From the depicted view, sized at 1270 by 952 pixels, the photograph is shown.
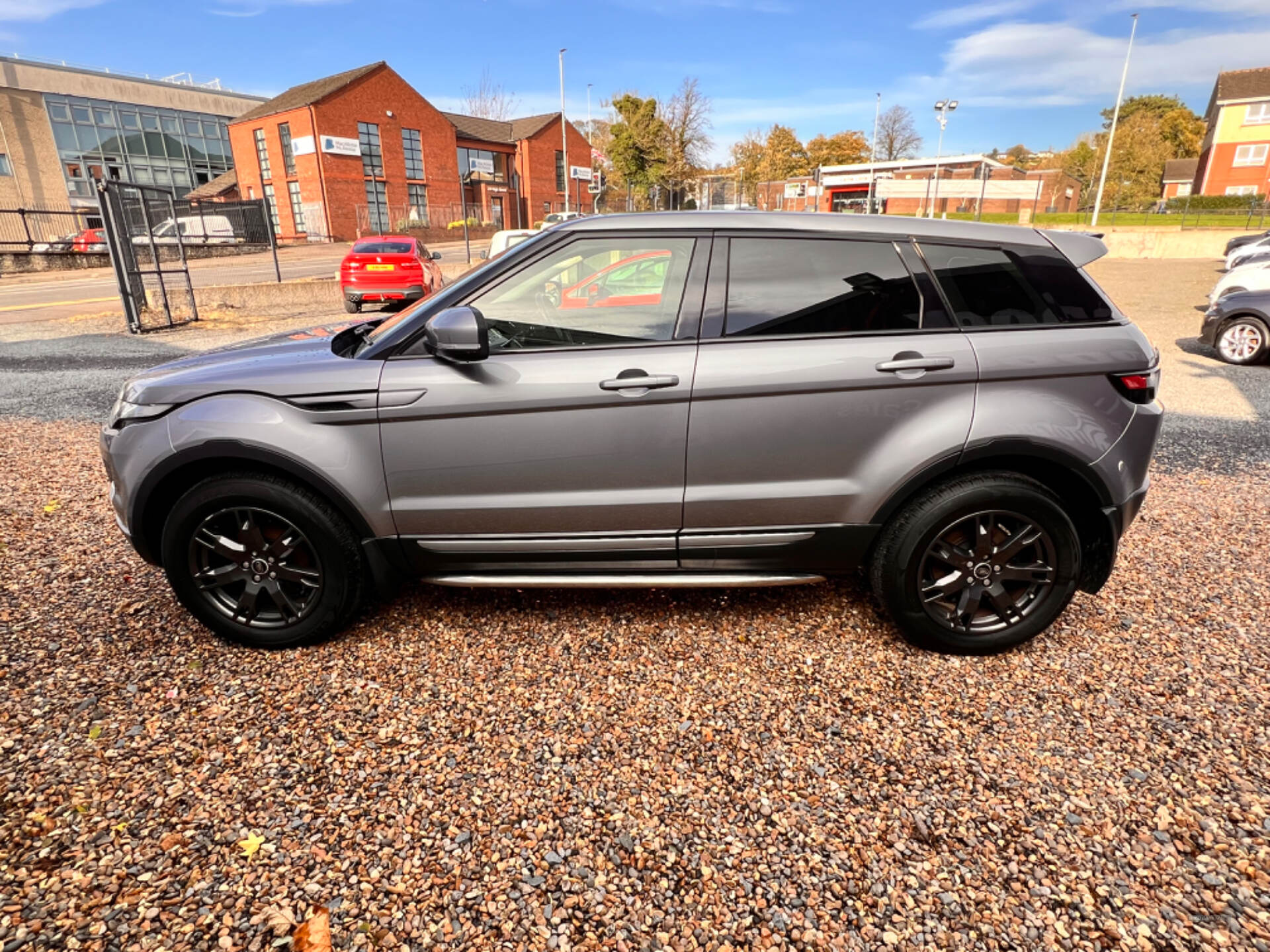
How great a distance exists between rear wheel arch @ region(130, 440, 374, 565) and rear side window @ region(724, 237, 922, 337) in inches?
69.3

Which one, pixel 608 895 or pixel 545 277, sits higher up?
pixel 545 277

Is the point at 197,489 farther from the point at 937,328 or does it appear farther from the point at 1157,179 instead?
the point at 1157,179

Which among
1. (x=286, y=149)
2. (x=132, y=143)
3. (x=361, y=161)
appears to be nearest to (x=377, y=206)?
(x=361, y=161)

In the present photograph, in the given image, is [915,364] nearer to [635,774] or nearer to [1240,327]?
[635,774]

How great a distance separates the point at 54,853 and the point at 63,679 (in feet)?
3.58

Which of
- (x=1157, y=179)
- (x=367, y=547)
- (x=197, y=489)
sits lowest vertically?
(x=367, y=547)

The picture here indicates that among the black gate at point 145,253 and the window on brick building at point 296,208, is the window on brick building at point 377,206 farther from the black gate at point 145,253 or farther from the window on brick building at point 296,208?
the black gate at point 145,253

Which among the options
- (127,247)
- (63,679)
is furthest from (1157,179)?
(63,679)

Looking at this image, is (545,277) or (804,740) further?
(545,277)

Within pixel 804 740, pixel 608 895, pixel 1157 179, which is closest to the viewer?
pixel 608 895

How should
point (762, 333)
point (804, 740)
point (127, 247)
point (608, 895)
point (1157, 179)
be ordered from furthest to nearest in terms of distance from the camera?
1. point (1157, 179)
2. point (127, 247)
3. point (762, 333)
4. point (804, 740)
5. point (608, 895)

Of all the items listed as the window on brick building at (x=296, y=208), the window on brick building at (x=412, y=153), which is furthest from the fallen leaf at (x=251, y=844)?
the window on brick building at (x=412, y=153)

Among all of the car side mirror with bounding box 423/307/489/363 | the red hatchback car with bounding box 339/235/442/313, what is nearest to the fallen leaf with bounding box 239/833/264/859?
the car side mirror with bounding box 423/307/489/363

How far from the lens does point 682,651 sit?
3189 millimetres
